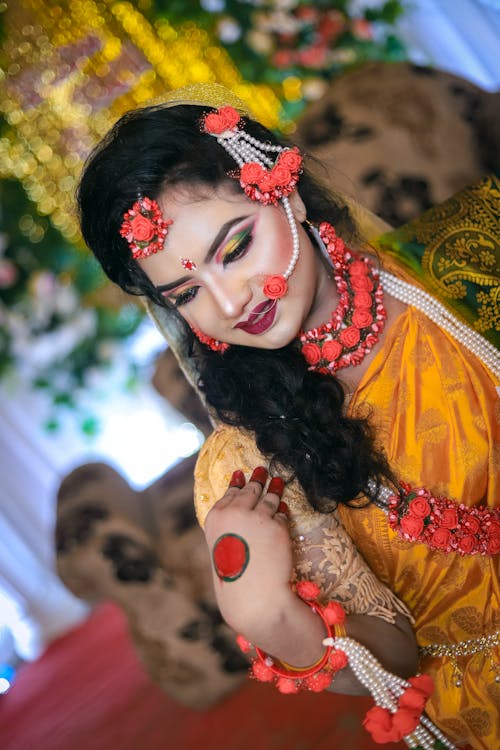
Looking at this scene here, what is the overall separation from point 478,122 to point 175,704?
2529mm

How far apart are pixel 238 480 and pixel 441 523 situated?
0.44m

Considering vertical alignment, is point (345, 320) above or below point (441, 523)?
above

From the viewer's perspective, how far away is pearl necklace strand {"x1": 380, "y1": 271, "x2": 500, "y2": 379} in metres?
1.72

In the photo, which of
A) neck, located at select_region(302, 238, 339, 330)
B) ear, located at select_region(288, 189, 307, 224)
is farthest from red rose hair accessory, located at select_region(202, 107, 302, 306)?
neck, located at select_region(302, 238, 339, 330)

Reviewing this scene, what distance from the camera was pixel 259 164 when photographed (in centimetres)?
156

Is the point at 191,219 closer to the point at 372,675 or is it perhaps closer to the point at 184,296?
the point at 184,296

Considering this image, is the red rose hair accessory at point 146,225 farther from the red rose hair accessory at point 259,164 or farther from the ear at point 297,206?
the ear at point 297,206

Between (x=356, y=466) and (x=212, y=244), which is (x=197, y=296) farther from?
(x=356, y=466)

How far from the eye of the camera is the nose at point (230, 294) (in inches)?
58.0

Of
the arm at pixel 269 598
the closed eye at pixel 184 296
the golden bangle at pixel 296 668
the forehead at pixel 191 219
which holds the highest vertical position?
the forehead at pixel 191 219

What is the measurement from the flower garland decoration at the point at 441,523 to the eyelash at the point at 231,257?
0.60m

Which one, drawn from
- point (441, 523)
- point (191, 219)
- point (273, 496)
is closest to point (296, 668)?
point (273, 496)

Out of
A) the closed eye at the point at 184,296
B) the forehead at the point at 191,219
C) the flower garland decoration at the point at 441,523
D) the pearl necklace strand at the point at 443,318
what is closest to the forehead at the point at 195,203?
the forehead at the point at 191,219

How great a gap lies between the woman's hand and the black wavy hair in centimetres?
19
